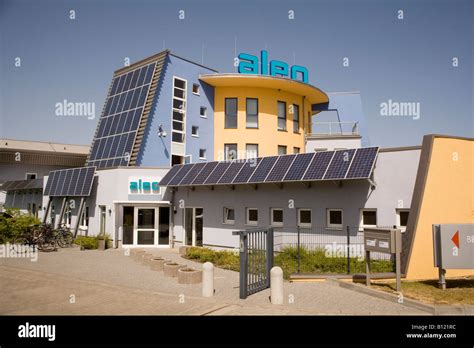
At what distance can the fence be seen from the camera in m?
13.1

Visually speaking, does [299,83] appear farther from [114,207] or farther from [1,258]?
[1,258]

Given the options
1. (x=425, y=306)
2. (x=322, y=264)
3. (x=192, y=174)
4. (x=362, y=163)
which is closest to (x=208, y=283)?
(x=322, y=264)

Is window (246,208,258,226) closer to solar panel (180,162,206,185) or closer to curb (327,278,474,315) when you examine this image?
solar panel (180,162,206,185)

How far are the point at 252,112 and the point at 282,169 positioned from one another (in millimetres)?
12478

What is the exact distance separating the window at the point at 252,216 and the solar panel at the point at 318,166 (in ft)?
13.1

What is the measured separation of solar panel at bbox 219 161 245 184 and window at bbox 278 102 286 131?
10.9 m

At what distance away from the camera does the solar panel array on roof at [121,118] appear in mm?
24047

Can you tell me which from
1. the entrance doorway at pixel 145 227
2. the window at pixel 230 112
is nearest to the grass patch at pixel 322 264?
the entrance doorway at pixel 145 227

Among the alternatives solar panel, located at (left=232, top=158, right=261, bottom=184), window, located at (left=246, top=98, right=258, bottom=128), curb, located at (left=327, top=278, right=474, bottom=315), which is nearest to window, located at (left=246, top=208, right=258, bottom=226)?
solar panel, located at (left=232, top=158, right=261, bottom=184)

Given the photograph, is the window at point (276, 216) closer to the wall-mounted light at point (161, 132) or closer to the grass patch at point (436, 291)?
the grass patch at point (436, 291)

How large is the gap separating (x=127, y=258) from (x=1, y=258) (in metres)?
6.09

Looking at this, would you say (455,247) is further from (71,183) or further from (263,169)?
(71,183)
